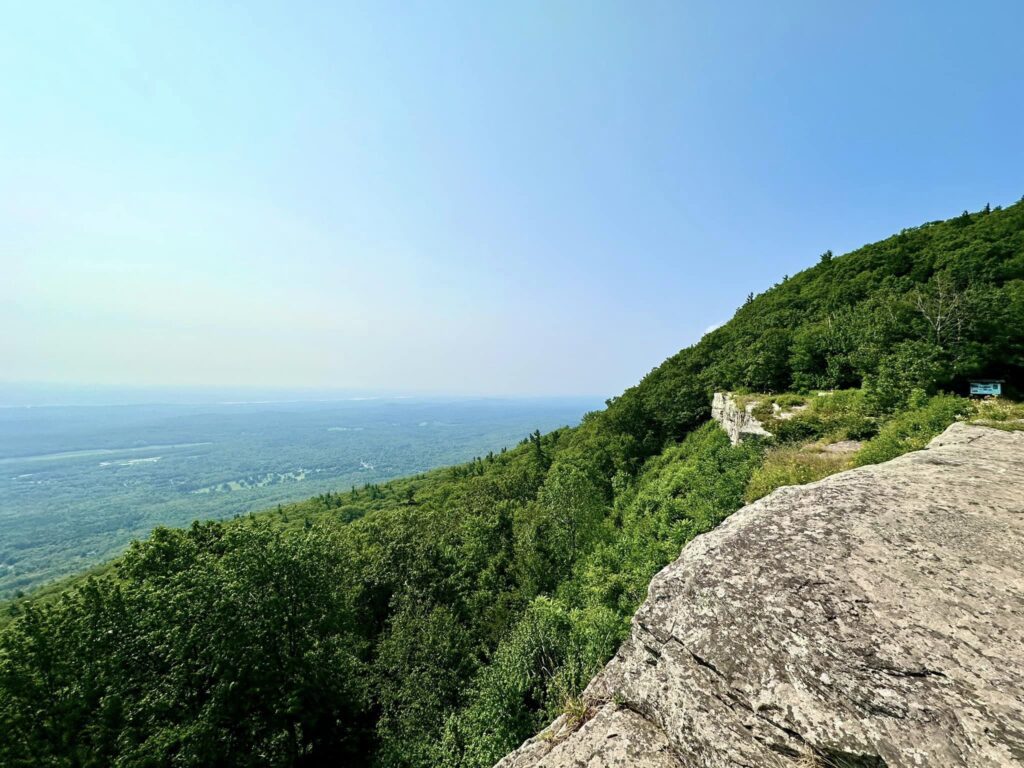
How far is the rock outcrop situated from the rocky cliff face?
1440cm

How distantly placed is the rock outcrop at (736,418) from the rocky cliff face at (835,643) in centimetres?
1440

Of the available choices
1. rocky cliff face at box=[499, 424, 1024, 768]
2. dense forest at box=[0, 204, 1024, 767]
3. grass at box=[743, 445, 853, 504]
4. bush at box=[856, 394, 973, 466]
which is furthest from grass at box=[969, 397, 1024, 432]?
rocky cliff face at box=[499, 424, 1024, 768]

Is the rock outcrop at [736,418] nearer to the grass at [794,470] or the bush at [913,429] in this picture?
the grass at [794,470]

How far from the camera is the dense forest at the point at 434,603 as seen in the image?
14117mm

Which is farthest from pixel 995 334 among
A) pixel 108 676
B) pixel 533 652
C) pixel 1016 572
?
pixel 108 676

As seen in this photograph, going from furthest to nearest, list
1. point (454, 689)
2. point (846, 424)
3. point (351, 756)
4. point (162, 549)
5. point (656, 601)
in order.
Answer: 1. point (454, 689)
2. point (351, 756)
3. point (162, 549)
4. point (846, 424)
5. point (656, 601)

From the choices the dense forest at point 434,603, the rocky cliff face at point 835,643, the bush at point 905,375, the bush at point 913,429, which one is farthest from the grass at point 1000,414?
the rocky cliff face at point 835,643

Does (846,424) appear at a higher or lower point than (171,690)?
higher

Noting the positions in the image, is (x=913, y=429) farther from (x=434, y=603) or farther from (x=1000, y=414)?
(x=434, y=603)

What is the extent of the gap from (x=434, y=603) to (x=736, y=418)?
94.2 ft

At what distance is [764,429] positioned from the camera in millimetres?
21531

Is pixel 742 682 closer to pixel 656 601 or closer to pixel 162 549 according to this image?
pixel 656 601

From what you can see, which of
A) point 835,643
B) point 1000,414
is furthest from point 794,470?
point 835,643

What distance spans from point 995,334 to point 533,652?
3123 cm
